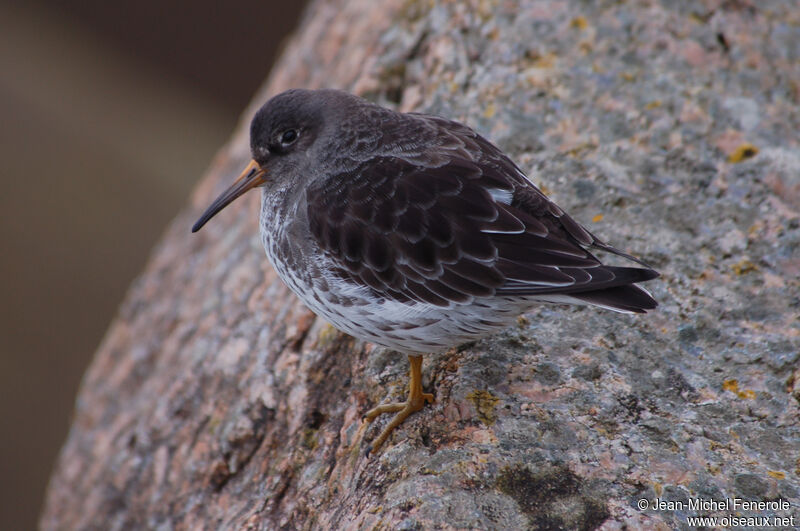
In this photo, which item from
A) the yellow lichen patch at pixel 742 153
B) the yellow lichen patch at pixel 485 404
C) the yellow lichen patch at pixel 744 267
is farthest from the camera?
the yellow lichen patch at pixel 742 153

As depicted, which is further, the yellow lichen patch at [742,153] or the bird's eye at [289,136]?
the yellow lichen patch at [742,153]

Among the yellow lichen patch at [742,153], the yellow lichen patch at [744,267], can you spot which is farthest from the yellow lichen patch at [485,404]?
the yellow lichen patch at [742,153]

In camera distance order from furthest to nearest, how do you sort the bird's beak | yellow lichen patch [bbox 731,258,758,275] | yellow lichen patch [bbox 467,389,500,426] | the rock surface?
the bird's beak, yellow lichen patch [bbox 731,258,758,275], yellow lichen patch [bbox 467,389,500,426], the rock surface

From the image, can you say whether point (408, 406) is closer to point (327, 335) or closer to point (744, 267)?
point (327, 335)

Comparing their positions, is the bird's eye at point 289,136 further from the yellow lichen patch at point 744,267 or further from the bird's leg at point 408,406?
the yellow lichen patch at point 744,267

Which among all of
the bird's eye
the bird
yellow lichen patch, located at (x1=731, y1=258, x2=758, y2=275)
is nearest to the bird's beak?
the bird's eye

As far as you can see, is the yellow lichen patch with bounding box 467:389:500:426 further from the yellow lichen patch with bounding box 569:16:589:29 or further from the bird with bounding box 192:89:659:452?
the yellow lichen patch with bounding box 569:16:589:29
